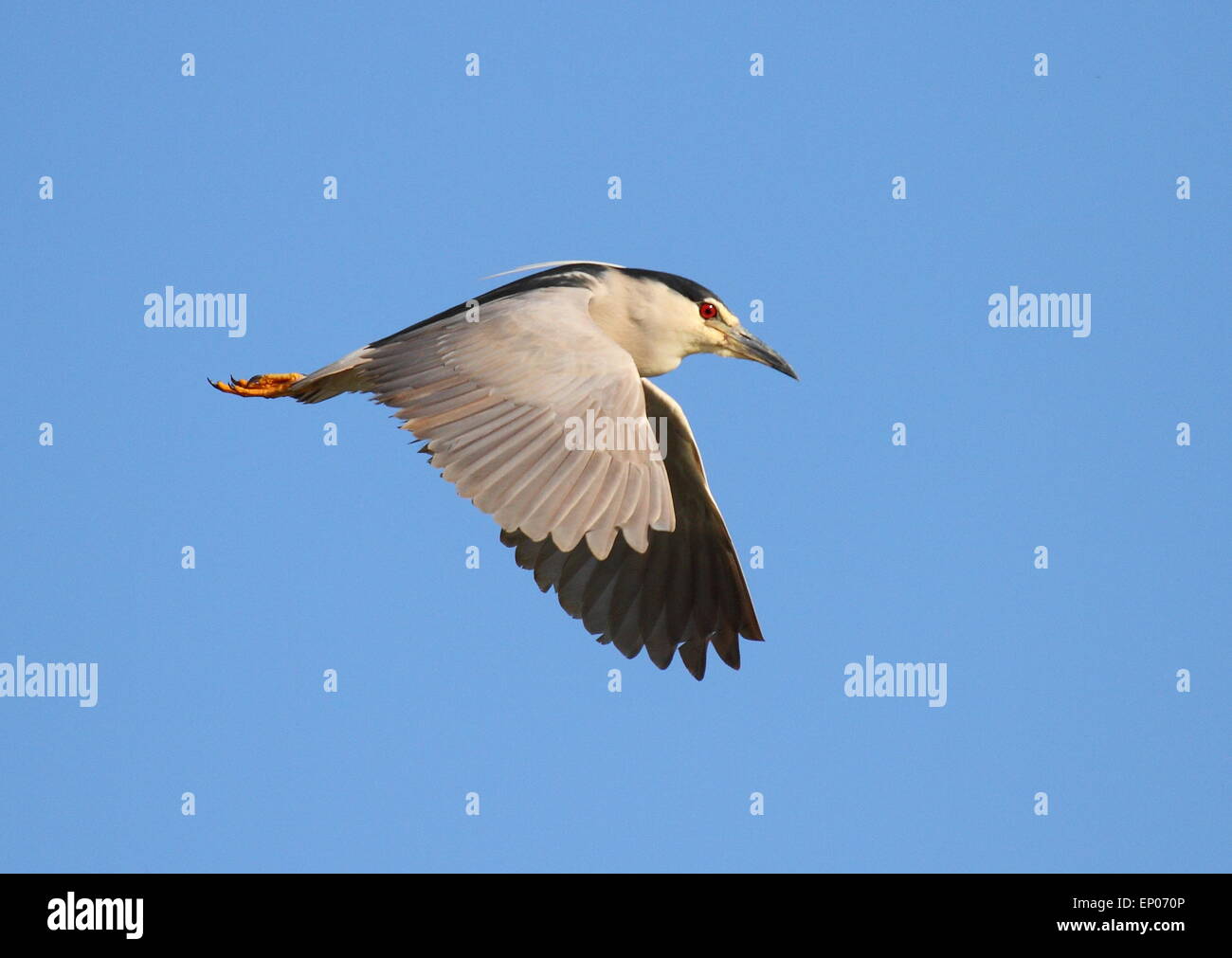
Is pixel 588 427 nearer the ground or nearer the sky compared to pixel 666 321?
nearer the ground

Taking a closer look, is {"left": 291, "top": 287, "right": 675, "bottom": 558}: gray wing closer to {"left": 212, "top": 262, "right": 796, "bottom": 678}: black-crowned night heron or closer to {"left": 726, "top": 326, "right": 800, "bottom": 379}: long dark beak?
{"left": 212, "top": 262, "right": 796, "bottom": 678}: black-crowned night heron

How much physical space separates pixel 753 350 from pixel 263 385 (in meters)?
2.76

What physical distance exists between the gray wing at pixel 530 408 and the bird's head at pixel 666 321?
0.48 m

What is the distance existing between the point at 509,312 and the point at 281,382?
1739 millimetres

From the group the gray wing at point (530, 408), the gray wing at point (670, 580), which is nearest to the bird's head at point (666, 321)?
the gray wing at point (670, 580)

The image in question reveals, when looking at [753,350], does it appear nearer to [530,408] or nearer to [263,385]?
[530,408]

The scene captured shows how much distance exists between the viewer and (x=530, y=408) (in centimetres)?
759

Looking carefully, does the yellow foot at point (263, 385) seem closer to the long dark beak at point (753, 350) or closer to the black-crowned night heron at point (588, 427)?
the black-crowned night heron at point (588, 427)

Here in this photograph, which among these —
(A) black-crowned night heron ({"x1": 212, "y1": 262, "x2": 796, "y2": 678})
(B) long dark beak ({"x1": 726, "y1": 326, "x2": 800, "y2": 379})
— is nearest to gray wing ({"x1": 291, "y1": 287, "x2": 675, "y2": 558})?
(A) black-crowned night heron ({"x1": 212, "y1": 262, "x2": 796, "y2": 678})

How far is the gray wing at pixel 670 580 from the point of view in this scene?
369 inches

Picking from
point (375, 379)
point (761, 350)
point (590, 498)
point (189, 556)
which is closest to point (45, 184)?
point (189, 556)

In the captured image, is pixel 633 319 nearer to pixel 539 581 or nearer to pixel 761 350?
pixel 761 350

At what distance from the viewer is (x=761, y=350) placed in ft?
31.2

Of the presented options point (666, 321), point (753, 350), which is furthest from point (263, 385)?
point (753, 350)
